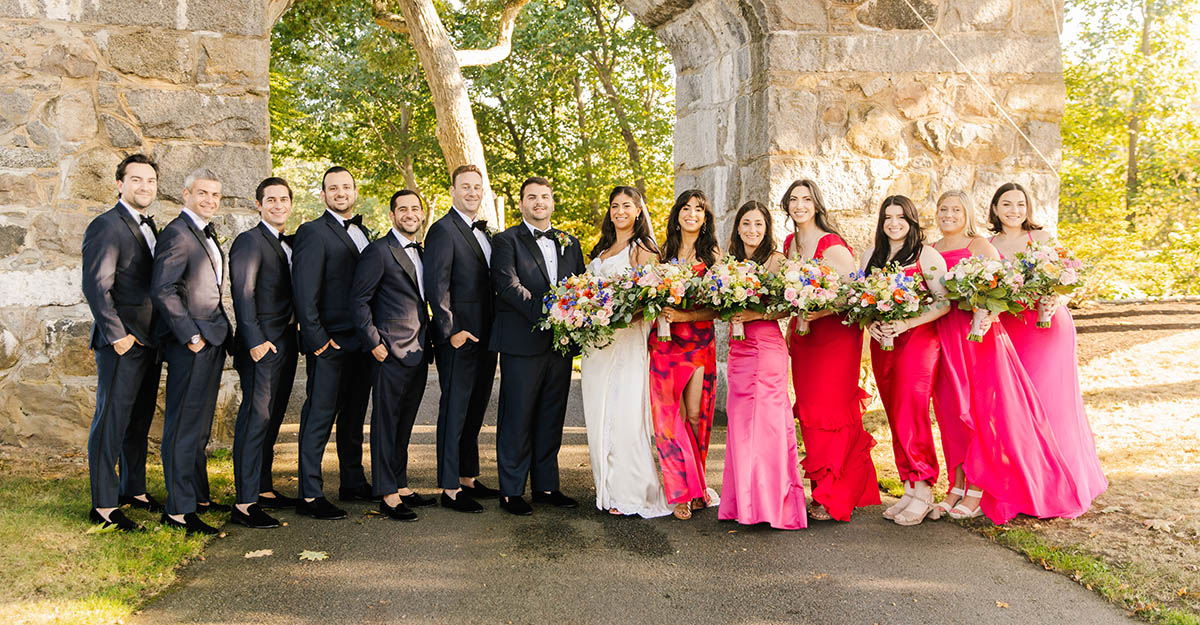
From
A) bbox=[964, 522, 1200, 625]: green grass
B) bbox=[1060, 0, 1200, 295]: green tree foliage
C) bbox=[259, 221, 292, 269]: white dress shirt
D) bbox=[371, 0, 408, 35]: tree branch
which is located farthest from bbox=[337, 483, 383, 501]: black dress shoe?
bbox=[1060, 0, 1200, 295]: green tree foliage

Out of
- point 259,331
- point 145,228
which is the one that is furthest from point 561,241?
point 145,228

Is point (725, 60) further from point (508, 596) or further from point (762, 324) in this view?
point (508, 596)

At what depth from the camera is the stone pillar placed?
230 inches

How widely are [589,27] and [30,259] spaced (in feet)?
50.5

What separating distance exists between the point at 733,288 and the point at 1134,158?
676 inches

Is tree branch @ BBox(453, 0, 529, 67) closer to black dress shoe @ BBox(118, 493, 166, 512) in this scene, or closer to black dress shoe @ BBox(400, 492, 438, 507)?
black dress shoe @ BBox(400, 492, 438, 507)

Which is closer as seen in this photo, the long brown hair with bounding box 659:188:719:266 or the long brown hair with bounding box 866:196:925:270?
the long brown hair with bounding box 866:196:925:270

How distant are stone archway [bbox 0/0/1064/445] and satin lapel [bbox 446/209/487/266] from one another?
2.14 metres

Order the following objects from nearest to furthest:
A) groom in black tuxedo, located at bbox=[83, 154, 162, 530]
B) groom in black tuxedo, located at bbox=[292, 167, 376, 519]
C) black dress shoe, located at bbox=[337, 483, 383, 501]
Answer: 1. groom in black tuxedo, located at bbox=[83, 154, 162, 530]
2. groom in black tuxedo, located at bbox=[292, 167, 376, 519]
3. black dress shoe, located at bbox=[337, 483, 383, 501]

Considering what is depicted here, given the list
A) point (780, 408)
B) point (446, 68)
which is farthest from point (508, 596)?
point (446, 68)

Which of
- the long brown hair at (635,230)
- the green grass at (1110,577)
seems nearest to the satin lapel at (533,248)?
the long brown hair at (635,230)

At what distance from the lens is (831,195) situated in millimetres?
6785

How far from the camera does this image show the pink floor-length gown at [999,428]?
461cm

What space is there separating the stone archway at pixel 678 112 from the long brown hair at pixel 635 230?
1855 millimetres
